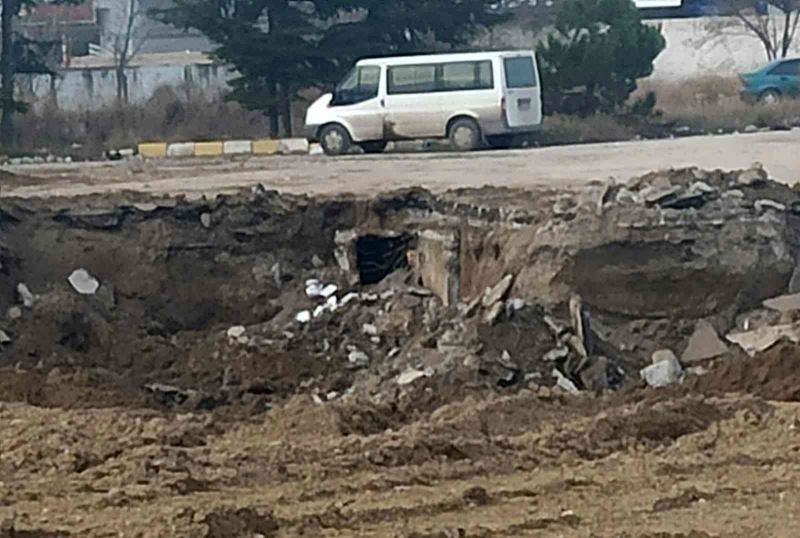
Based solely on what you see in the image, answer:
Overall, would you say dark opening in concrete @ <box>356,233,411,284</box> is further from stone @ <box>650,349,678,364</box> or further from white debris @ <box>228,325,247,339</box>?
stone @ <box>650,349,678,364</box>

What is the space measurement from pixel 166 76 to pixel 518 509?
3962 cm

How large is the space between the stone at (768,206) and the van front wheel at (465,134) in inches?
542

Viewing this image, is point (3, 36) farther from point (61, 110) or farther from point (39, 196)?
point (39, 196)

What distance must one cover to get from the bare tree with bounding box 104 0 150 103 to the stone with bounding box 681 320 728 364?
2904 centimetres

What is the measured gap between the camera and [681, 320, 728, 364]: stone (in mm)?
14367

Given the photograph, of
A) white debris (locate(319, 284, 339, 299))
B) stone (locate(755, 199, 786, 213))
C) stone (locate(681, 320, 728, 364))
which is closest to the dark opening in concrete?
white debris (locate(319, 284, 339, 299))

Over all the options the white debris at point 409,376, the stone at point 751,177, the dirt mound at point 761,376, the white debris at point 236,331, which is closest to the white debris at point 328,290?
the white debris at point 236,331

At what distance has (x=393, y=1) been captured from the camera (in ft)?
125

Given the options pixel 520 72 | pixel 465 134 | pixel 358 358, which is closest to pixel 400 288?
pixel 358 358

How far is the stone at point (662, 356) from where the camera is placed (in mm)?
14164

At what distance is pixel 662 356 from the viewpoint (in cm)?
1432

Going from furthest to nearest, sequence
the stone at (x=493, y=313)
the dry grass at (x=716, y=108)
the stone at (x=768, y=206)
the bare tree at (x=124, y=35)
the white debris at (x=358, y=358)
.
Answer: the bare tree at (x=124, y=35)
the dry grass at (x=716, y=108)
the stone at (x=768, y=206)
the white debris at (x=358, y=358)
the stone at (x=493, y=313)

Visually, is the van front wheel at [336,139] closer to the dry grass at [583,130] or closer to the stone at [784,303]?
the dry grass at [583,130]

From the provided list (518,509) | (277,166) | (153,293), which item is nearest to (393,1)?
(277,166)
